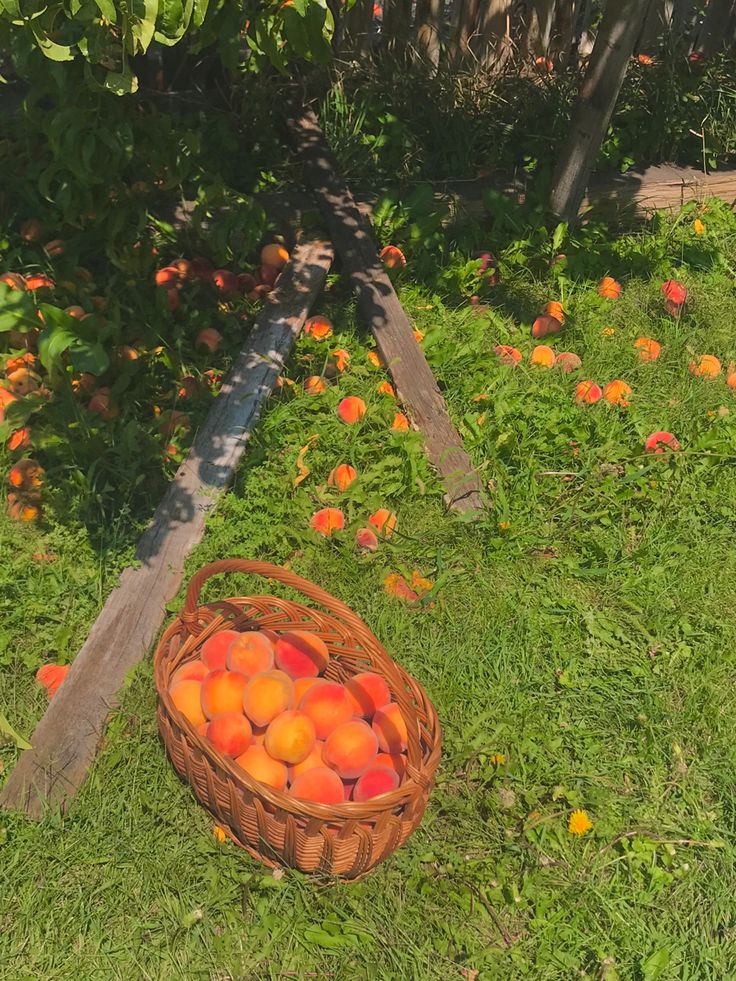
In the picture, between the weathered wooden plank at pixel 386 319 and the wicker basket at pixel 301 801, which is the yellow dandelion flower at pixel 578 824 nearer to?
the wicker basket at pixel 301 801

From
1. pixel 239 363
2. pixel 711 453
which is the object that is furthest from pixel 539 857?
pixel 239 363

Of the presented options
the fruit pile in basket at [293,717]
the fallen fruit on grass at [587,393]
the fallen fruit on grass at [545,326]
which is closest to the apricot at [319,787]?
the fruit pile in basket at [293,717]

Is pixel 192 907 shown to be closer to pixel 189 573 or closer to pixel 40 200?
pixel 189 573

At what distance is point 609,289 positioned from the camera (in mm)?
4348

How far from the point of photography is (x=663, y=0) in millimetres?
5098

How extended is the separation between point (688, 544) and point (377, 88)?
3.08m

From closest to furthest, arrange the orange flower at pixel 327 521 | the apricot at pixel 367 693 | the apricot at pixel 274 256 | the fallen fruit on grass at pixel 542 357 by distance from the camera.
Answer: the apricot at pixel 367 693 < the orange flower at pixel 327 521 < the fallen fruit on grass at pixel 542 357 < the apricot at pixel 274 256

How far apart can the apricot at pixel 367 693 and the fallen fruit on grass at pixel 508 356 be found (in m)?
1.81

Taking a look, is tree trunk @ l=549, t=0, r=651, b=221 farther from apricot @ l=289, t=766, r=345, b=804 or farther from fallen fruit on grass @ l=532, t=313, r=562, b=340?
apricot @ l=289, t=766, r=345, b=804

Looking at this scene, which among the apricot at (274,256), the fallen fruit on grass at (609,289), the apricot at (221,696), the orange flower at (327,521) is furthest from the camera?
the fallen fruit on grass at (609,289)

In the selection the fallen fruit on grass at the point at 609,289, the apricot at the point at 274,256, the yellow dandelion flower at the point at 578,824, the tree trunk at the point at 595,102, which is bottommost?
the yellow dandelion flower at the point at 578,824

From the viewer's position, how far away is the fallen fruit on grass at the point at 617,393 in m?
3.79

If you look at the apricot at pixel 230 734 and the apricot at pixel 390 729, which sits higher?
the apricot at pixel 230 734

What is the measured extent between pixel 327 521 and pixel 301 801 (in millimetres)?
1253
